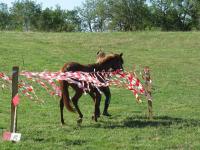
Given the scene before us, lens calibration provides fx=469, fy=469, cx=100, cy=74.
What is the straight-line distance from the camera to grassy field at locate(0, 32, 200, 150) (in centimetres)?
891

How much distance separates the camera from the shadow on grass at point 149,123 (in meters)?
10.6

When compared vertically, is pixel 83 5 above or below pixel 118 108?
above

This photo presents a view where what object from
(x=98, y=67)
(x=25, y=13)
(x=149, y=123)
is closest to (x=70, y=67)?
(x=98, y=67)

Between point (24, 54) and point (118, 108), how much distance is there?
13330mm

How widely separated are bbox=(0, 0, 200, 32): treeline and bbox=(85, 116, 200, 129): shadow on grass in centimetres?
7198

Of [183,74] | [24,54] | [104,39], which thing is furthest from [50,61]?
[104,39]

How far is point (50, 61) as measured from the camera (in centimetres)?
2472

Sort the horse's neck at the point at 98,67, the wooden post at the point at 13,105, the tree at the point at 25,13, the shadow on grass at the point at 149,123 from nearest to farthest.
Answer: the wooden post at the point at 13,105 < the shadow on grass at the point at 149,123 < the horse's neck at the point at 98,67 < the tree at the point at 25,13

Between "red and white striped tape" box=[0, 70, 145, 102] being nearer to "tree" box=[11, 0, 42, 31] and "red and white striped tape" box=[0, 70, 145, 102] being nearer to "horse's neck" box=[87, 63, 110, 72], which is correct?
"horse's neck" box=[87, 63, 110, 72]

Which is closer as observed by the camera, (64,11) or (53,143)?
(53,143)

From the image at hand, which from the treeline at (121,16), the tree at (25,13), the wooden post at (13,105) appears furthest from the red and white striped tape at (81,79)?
the tree at (25,13)

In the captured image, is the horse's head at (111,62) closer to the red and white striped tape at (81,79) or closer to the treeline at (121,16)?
the red and white striped tape at (81,79)

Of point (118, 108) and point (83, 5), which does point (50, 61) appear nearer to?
point (118, 108)

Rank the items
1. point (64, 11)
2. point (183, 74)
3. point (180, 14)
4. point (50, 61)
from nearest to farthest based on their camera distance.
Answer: point (183, 74) → point (50, 61) → point (180, 14) → point (64, 11)
